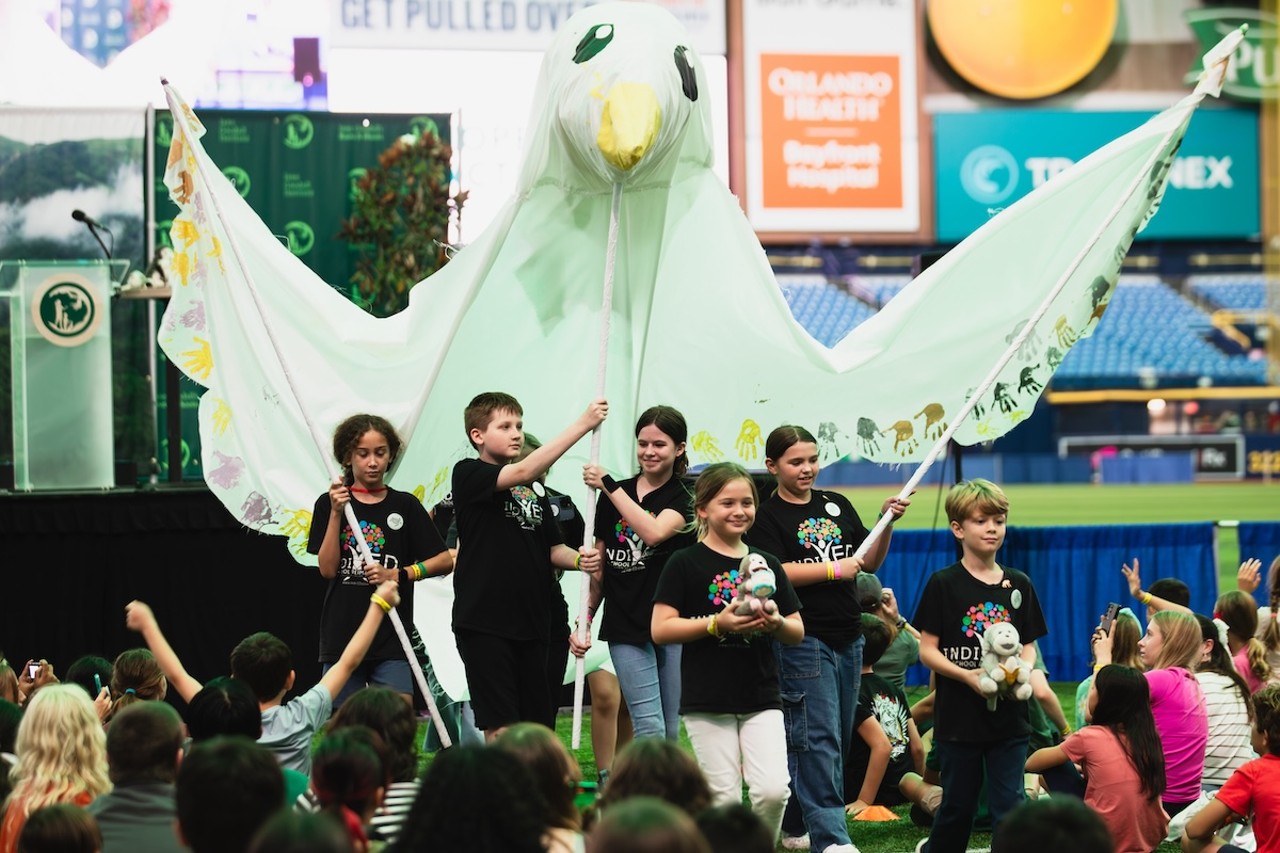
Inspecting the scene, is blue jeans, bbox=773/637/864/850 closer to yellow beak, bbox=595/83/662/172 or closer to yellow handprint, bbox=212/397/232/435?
yellow beak, bbox=595/83/662/172

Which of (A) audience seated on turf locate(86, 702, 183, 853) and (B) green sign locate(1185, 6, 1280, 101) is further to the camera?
(B) green sign locate(1185, 6, 1280, 101)

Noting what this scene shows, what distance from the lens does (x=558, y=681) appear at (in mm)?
5953

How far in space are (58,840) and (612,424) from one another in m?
3.48

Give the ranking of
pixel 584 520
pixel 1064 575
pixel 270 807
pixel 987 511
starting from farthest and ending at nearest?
pixel 1064 575
pixel 584 520
pixel 987 511
pixel 270 807

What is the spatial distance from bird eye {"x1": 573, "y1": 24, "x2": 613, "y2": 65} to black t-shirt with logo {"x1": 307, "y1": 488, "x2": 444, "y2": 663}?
1758 millimetres

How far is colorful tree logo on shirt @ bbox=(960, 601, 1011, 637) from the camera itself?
501 centimetres

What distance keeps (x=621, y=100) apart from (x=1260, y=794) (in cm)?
307

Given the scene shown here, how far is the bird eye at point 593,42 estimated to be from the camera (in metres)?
5.86

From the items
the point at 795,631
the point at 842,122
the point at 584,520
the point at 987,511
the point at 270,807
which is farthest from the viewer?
the point at 842,122

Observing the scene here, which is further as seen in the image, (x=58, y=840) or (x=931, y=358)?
(x=931, y=358)

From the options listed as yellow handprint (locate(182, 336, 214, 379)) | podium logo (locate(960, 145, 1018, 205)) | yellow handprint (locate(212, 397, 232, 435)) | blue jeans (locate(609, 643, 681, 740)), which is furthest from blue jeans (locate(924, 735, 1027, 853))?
podium logo (locate(960, 145, 1018, 205))

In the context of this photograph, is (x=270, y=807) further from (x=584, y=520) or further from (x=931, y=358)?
(x=931, y=358)

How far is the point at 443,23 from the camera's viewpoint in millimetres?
25672

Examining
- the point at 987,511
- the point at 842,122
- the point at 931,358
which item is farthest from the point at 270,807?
the point at 842,122
